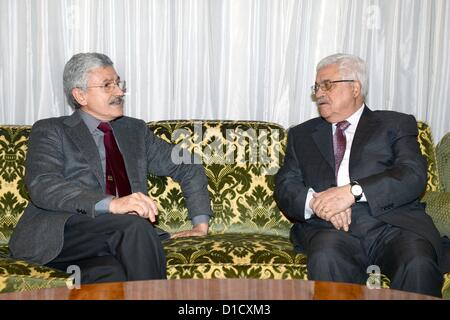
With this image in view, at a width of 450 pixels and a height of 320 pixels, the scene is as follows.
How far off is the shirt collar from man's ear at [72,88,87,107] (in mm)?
54

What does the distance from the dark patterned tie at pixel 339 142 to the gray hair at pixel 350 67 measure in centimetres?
20

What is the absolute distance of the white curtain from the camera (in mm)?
3947

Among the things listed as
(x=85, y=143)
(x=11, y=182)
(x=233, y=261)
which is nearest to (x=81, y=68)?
(x=85, y=143)

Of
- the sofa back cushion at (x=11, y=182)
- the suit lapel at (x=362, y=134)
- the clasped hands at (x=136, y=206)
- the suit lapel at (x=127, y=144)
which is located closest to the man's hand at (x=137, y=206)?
the clasped hands at (x=136, y=206)

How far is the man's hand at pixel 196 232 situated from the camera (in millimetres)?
3329

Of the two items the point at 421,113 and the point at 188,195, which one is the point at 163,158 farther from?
the point at 421,113

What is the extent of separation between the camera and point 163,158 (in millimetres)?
3434

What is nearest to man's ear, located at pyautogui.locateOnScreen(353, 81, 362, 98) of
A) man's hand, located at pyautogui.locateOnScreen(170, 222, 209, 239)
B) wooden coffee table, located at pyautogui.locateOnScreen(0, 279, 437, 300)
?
man's hand, located at pyautogui.locateOnScreen(170, 222, 209, 239)

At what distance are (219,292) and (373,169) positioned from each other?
53.8 inches

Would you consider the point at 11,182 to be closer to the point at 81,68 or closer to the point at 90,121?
the point at 90,121

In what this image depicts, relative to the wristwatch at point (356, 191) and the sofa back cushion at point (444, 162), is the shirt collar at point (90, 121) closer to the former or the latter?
the wristwatch at point (356, 191)
